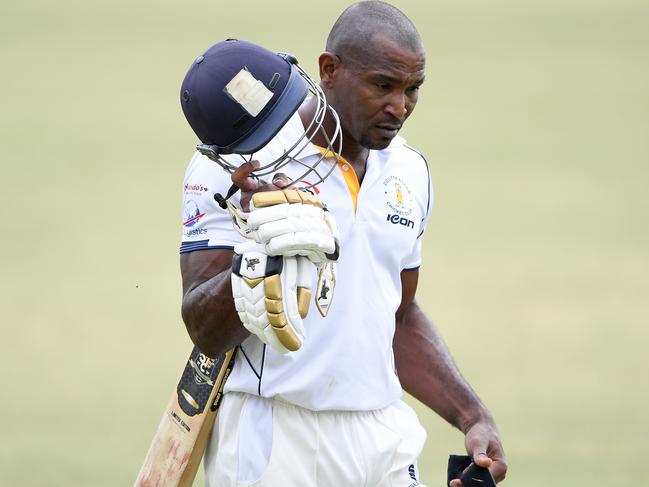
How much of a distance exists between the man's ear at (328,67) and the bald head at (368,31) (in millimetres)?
16

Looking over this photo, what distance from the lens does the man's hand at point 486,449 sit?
363 cm

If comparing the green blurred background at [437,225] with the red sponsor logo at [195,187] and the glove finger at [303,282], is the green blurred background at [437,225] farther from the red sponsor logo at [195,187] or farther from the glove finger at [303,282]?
the glove finger at [303,282]

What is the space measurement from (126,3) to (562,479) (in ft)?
61.5

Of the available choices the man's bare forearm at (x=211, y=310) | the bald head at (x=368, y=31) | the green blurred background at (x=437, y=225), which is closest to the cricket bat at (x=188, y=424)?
the man's bare forearm at (x=211, y=310)

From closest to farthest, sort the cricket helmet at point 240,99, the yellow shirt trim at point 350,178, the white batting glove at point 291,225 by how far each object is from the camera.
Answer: the white batting glove at point 291,225 → the cricket helmet at point 240,99 → the yellow shirt trim at point 350,178

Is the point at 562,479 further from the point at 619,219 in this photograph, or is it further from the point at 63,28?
the point at 63,28

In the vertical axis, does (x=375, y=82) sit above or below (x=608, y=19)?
below

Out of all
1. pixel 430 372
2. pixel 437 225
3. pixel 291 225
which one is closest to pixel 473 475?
pixel 430 372

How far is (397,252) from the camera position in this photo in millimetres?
3613

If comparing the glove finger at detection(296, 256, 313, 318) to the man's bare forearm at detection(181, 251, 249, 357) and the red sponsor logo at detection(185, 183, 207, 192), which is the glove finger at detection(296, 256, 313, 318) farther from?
the red sponsor logo at detection(185, 183, 207, 192)

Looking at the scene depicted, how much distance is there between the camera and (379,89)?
3.50 metres

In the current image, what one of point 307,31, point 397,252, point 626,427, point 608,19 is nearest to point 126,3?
point 307,31

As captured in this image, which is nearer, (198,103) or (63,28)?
(198,103)

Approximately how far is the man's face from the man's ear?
0.04 meters
